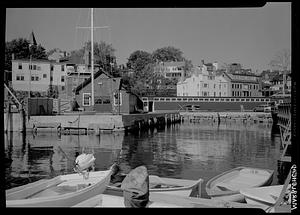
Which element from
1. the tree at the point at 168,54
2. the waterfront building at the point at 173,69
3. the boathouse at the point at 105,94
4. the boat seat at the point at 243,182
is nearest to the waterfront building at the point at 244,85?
the waterfront building at the point at 173,69

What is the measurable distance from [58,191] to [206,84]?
19.8 meters

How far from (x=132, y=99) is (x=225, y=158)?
10.9 meters

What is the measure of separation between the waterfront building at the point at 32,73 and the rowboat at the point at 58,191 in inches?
124

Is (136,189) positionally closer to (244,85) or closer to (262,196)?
(262,196)

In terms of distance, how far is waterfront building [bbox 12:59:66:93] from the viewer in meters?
7.25

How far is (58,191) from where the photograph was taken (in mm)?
3939

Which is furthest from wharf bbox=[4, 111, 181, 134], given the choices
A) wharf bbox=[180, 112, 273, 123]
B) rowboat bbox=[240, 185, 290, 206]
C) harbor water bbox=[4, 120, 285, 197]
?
wharf bbox=[180, 112, 273, 123]

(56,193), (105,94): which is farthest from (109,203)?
(105,94)

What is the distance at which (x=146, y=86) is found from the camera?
2448cm

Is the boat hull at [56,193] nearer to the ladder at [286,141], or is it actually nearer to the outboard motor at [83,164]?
the outboard motor at [83,164]

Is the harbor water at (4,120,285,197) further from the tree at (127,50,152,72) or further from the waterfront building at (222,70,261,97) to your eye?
the tree at (127,50,152,72)

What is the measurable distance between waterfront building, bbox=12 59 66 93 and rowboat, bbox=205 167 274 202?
4244 millimetres

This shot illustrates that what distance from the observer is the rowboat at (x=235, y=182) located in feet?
13.6
